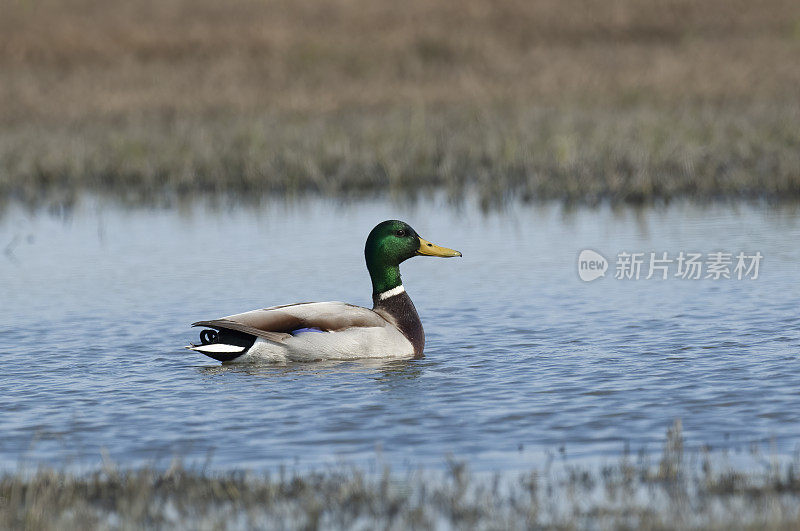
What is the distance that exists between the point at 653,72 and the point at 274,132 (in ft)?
35.5

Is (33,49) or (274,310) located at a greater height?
(33,49)

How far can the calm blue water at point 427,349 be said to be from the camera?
6664 millimetres

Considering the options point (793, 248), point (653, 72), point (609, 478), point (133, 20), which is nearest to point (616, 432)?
point (609, 478)

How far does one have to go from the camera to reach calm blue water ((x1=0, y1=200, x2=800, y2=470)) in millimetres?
6664

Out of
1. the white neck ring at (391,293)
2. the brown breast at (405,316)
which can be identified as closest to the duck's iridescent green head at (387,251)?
the white neck ring at (391,293)

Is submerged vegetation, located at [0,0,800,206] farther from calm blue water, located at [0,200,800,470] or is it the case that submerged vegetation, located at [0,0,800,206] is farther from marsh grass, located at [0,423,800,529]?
marsh grass, located at [0,423,800,529]

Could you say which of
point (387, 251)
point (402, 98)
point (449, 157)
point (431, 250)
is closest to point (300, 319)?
point (387, 251)

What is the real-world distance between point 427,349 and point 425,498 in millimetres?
3847

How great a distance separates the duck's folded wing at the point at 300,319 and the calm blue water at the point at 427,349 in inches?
10.3

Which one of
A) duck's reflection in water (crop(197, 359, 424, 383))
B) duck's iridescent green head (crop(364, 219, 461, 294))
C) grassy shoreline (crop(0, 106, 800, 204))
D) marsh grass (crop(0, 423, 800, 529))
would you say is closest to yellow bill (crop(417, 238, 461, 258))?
duck's iridescent green head (crop(364, 219, 461, 294))

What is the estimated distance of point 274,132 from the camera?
22578mm

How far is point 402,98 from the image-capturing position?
28234 mm

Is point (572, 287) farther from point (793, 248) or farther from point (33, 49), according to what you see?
point (33, 49)

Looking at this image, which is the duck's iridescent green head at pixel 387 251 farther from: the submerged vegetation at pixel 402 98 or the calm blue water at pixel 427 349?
the submerged vegetation at pixel 402 98
